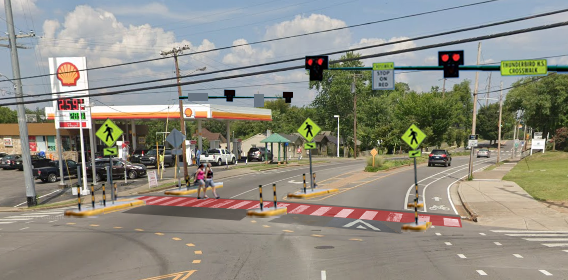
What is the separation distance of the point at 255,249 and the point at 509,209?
1312cm

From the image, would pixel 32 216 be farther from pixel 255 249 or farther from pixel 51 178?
pixel 51 178

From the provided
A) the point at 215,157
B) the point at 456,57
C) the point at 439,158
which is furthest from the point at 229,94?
the point at 439,158

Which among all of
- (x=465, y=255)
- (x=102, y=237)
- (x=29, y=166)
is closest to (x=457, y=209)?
(x=465, y=255)

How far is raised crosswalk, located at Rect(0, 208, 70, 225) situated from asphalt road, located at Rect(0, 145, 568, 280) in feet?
0.91

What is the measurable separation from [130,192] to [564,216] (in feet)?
75.1

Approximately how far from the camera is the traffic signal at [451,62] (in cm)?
1466

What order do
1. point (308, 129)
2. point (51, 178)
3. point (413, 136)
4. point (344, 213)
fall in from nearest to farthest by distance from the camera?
point (413, 136)
point (344, 213)
point (308, 129)
point (51, 178)

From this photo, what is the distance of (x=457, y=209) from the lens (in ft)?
66.3

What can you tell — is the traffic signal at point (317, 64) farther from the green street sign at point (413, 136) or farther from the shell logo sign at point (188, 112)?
the shell logo sign at point (188, 112)

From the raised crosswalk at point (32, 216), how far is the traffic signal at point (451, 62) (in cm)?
1649

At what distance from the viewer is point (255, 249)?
11.7 metres

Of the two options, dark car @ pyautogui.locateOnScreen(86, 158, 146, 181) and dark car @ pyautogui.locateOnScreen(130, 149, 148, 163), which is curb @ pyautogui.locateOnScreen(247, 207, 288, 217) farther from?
dark car @ pyautogui.locateOnScreen(130, 149, 148, 163)

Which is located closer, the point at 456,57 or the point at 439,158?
the point at 456,57

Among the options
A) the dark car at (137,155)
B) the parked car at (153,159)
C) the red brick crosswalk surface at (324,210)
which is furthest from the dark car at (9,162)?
the red brick crosswalk surface at (324,210)
